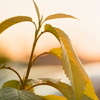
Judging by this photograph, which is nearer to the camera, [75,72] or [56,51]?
[75,72]

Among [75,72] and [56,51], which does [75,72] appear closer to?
[75,72]

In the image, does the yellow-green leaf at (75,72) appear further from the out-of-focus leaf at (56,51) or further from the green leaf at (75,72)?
the out-of-focus leaf at (56,51)

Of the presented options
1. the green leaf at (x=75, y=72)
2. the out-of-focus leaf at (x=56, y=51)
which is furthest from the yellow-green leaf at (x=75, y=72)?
the out-of-focus leaf at (x=56, y=51)

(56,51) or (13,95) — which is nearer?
(13,95)

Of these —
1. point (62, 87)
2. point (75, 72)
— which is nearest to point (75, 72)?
point (75, 72)

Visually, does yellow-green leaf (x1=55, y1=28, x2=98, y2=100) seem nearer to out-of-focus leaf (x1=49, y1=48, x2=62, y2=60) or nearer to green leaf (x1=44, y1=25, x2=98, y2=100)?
green leaf (x1=44, y1=25, x2=98, y2=100)

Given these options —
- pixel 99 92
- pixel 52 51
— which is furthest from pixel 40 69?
pixel 52 51

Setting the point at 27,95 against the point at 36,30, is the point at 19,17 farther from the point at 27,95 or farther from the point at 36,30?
the point at 27,95

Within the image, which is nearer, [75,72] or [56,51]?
[75,72]

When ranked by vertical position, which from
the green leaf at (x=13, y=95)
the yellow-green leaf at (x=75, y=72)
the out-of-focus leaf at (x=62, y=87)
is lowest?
the out-of-focus leaf at (x=62, y=87)

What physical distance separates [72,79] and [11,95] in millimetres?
93

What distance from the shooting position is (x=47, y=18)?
0.38 metres

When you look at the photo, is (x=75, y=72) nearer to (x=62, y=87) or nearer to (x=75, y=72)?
(x=75, y=72)

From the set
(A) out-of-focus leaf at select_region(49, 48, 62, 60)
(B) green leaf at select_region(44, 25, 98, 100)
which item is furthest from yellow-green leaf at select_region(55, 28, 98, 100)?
(A) out-of-focus leaf at select_region(49, 48, 62, 60)
